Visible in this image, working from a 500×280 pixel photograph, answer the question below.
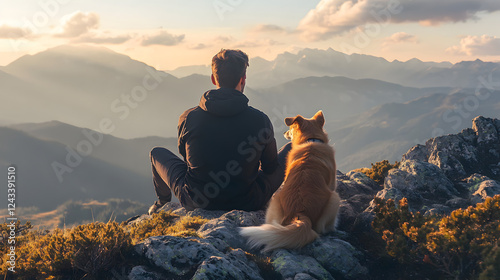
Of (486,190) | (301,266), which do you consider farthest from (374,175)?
(301,266)

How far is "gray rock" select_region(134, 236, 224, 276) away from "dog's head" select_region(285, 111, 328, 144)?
10.6 ft

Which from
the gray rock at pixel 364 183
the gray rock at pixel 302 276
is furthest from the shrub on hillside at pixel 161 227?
the gray rock at pixel 364 183

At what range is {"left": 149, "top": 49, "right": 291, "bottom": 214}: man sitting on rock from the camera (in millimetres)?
6820

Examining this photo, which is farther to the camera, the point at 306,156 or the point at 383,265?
the point at 306,156

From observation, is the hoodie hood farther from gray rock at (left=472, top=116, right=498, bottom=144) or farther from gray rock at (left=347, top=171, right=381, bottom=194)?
gray rock at (left=472, top=116, right=498, bottom=144)

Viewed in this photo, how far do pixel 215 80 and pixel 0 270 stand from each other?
483cm

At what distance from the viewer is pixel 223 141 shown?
682cm

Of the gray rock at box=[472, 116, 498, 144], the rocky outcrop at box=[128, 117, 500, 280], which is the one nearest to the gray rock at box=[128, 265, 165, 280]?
the rocky outcrop at box=[128, 117, 500, 280]

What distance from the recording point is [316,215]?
5957mm

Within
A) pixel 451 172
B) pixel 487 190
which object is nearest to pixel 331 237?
pixel 487 190

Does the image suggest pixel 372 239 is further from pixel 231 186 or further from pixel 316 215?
pixel 231 186

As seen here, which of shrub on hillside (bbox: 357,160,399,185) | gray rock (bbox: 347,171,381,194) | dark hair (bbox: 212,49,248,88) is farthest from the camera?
shrub on hillside (bbox: 357,160,399,185)

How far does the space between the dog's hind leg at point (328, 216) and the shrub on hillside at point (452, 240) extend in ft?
2.60

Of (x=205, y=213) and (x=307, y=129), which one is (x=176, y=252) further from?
(x=307, y=129)
